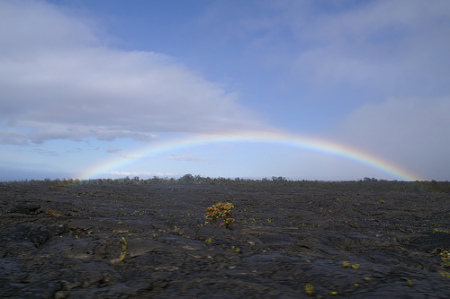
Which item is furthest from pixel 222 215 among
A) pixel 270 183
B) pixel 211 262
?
pixel 270 183

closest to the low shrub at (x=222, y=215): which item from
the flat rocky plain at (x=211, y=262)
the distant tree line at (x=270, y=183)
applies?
the flat rocky plain at (x=211, y=262)

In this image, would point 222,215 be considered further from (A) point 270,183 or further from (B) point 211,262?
(A) point 270,183

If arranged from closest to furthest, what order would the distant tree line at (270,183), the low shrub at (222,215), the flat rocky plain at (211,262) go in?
the flat rocky plain at (211,262) < the low shrub at (222,215) < the distant tree line at (270,183)

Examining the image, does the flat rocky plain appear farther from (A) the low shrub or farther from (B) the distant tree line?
(B) the distant tree line

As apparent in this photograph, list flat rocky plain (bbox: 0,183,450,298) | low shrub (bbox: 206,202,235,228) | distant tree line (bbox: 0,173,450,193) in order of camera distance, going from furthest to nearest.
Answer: distant tree line (bbox: 0,173,450,193)
low shrub (bbox: 206,202,235,228)
flat rocky plain (bbox: 0,183,450,298)

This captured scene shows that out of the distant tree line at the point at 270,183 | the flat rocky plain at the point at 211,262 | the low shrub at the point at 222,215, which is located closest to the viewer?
the flat rocky plain at the point at 211,262

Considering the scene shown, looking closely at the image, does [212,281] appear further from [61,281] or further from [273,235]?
[273,235]

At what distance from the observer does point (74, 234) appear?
30.3 feet

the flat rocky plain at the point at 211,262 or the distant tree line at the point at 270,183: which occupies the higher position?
the distant tree line at the point at 270,183

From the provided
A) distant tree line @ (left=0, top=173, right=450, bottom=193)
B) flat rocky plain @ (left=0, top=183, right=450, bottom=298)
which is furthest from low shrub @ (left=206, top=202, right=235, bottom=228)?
distant tree line @ (left=0, top=173, right=450, bottom=193)

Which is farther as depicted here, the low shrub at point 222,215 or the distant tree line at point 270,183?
the distant tree line at point 270,183

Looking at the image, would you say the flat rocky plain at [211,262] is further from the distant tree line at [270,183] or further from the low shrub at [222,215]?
the distant tree line at [270,183]

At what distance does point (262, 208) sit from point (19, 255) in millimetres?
13268

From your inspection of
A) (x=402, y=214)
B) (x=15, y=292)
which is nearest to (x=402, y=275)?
(x=15, y=292)
